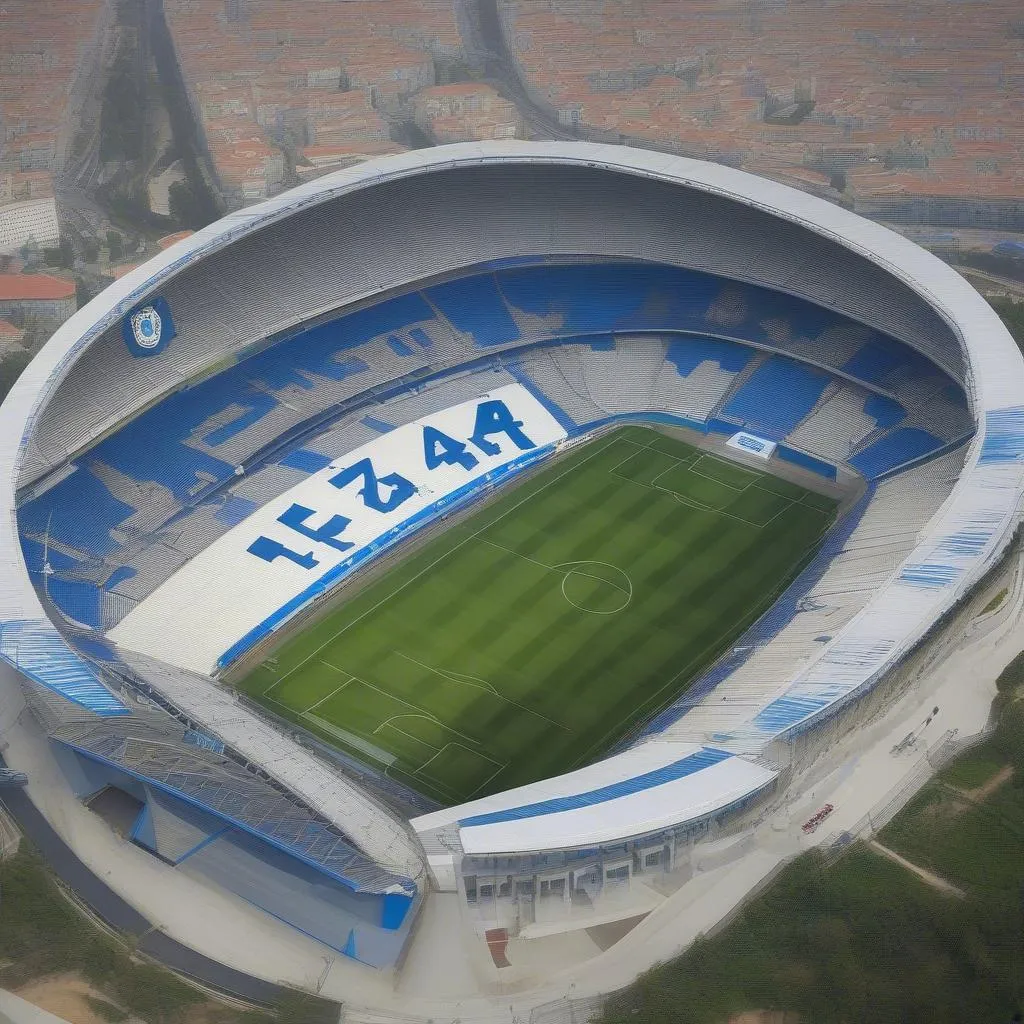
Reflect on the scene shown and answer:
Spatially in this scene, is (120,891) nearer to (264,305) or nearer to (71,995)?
(71,995)

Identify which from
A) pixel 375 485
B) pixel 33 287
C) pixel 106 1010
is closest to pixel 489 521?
pixel 375 485

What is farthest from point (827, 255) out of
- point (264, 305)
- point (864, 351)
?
point (264, 305)

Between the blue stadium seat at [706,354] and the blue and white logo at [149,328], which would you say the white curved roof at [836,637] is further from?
the blue stadium seat at [706,354]

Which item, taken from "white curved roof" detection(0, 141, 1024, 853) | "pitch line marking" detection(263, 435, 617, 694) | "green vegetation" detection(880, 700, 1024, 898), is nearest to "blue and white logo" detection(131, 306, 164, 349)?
"white curved roof" detection(0, 141, 1024, 853)

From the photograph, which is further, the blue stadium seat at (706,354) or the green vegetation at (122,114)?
the green vegetation at (122,114)

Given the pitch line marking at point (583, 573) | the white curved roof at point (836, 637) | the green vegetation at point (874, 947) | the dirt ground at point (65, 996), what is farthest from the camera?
the pitch line marking at point (583, 573)

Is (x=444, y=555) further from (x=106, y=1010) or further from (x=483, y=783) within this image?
(x=106, y=1010)

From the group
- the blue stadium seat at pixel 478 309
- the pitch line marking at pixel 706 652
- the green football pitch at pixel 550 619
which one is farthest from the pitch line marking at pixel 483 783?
the blue stadium seat at pixel 478 309
